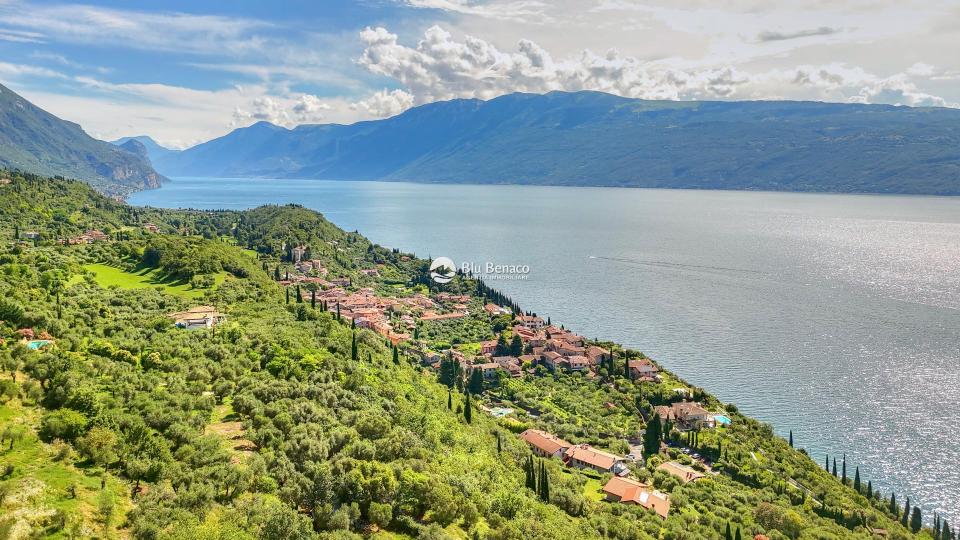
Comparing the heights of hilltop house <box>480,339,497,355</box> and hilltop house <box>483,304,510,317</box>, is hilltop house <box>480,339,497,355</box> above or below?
below

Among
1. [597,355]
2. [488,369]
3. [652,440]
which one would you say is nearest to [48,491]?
[652,440]

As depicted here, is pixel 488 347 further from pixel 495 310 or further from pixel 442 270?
pixel 442 270

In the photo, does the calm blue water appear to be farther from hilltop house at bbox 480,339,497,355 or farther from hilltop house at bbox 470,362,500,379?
hilltop house at bbox 470,362,500,379

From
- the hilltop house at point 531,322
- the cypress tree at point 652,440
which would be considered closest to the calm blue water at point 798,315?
the hilltop house at point 531,322

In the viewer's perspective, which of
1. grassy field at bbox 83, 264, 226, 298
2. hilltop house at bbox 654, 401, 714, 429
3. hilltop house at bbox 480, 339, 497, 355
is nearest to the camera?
hilltop house at bbox 654, 401, 714, 429

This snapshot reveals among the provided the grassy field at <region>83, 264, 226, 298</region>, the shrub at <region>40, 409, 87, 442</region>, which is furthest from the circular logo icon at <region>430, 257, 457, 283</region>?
the shrub at <region>40, 409, 87, 442</region>

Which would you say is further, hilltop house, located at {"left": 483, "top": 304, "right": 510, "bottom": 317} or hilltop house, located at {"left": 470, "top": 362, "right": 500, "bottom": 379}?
hilltop house, located at {"left": 483, "top": 304, "right": 510, "bottom": 317}
